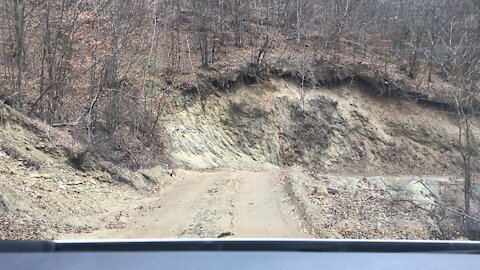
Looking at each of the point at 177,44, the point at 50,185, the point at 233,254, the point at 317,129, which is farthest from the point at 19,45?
the point at 317,129

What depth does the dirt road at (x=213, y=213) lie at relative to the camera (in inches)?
437

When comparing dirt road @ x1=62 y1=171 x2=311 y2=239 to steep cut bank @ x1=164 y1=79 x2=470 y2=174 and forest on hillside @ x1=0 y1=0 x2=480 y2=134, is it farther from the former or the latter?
steep cut bank @ x1=164 y1=79 x2=470 y2=174

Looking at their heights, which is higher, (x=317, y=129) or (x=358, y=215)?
(x=358, y=215)

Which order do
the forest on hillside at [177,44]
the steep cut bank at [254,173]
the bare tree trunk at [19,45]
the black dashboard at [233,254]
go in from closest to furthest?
the black dashboard at [233,254], the steep cut bank at [254,173], the bare tree trunk at [19,45], the forest on hillside at [177,44]

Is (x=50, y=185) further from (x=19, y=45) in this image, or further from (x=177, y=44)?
(x=177, y=44)

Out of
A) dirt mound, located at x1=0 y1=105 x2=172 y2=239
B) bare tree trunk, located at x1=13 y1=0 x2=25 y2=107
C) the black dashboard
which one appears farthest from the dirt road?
the black dashboard

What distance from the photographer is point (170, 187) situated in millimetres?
18828

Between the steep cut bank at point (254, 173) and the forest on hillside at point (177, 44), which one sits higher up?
the forest on hillside at point (177, 44)

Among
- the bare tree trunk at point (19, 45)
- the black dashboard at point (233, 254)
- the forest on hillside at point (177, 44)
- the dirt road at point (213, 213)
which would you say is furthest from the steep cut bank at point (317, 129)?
the black dashboard at point (233, 254)

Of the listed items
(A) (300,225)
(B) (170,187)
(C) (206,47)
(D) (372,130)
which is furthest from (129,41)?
(D) (372,130)

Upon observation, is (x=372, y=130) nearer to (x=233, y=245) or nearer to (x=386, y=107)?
(x=386, y=107)

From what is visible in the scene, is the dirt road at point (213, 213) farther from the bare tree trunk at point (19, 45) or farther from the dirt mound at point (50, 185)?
the bare tree trunk at point (19, 45)

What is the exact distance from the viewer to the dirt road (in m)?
11.1

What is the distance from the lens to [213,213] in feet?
43.8
